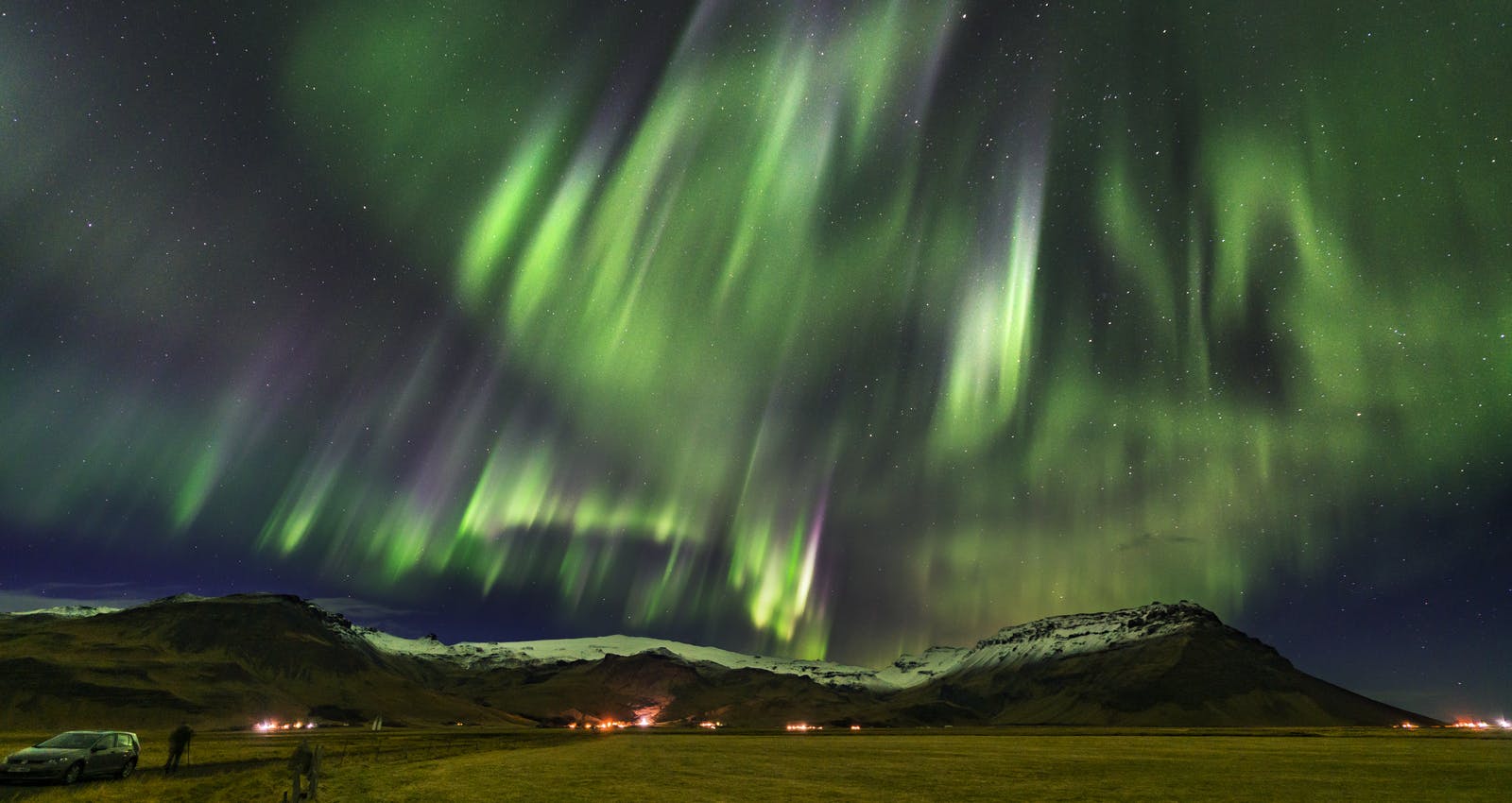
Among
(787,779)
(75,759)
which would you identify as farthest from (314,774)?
(787,779)

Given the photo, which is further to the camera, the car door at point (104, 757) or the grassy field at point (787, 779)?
the car door at point (104, 757)

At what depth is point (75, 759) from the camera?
2769cm

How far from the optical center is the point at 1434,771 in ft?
143

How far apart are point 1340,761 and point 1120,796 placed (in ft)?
124

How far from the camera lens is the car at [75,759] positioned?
26.6 meters

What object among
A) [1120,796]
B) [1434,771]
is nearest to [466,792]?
[1120,796]

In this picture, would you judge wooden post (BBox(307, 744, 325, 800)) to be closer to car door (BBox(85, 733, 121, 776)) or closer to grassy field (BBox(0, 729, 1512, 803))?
grassy field (BBox(0, 729, 1512, 803))

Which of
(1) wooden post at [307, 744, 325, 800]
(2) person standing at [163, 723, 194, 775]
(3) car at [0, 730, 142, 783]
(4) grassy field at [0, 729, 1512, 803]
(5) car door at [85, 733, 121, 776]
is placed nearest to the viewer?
(1) wooden post at [307, 744, 325, 800]

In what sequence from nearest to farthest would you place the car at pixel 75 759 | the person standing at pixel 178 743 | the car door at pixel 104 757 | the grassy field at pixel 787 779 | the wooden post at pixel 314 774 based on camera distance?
the wooden post at pixel 314 774, the car at pixel 75 759, the grassy field at pixel 787 779, the car door at pixel 104 757, the person standing at pixel 178 743

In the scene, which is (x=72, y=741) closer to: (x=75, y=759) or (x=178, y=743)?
(x=75, y=759)

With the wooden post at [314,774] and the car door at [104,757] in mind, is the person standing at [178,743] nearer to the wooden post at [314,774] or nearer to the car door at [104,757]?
the car door at [104,757]

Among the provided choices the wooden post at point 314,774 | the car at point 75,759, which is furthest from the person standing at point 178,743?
the wooden post at point 314,774

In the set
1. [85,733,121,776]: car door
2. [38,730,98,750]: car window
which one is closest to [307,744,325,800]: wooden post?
[85,733,121,776]: car door

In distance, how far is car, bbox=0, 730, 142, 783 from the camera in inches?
1047
